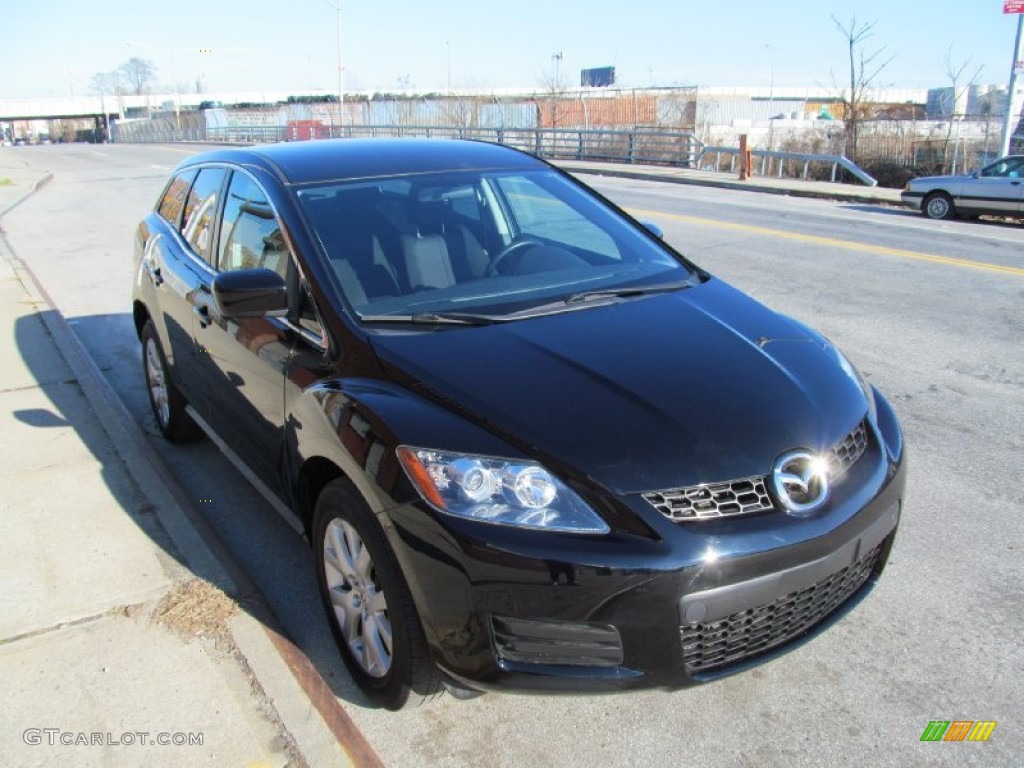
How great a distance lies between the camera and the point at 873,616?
3.22m

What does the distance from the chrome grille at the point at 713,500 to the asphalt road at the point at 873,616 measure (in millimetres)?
779

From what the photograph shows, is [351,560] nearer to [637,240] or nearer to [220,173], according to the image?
[637,240]

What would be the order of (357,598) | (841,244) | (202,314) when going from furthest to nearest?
(841,244), (202,314), (357,598)

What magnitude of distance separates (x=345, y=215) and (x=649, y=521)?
1873 mm

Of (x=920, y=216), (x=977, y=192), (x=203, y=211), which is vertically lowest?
(x=920, y=216)

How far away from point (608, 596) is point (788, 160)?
3066 cm

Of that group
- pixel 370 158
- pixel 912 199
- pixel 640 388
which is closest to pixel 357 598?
pixel 640 388

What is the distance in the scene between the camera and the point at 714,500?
2.34 meters

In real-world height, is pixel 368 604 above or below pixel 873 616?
above

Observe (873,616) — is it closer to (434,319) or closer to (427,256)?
(434,319)

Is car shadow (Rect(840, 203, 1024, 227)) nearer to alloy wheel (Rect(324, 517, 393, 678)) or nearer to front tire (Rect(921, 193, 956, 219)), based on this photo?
front tire (Rect(921, 193, 956, 219))

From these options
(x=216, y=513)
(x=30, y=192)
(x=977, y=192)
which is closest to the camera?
(x=216, y=513)

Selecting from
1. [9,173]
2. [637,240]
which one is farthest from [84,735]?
[9,173]

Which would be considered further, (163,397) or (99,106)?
(99,106)
